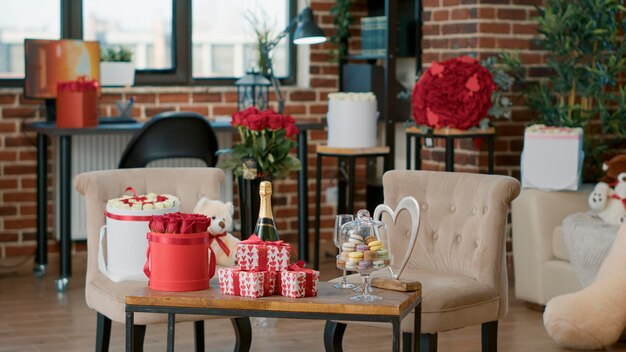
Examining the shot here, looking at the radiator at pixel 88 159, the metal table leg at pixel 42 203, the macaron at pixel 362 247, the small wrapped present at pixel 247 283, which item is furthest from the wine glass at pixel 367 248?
the radiator at pixel 88 159

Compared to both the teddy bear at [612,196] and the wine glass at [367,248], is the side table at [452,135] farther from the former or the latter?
the wine glass at [367,248]

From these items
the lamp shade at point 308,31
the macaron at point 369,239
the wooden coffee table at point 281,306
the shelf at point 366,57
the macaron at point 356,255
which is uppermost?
the lamp shade at point 308,31

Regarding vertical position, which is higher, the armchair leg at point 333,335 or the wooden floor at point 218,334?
the armchair leg at point 333,335

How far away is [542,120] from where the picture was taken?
217 inches

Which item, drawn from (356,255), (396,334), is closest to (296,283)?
(356,255)

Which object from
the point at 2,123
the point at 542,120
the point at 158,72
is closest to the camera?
the point at 542,120

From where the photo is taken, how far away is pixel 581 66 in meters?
5.59

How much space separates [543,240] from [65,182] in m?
2.23

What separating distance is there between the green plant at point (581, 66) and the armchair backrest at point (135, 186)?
83.2 inches

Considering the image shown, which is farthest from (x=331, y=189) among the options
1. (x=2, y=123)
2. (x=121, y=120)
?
(x=2, y=123)

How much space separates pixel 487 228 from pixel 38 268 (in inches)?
115

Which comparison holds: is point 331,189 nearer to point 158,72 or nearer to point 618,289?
point 158,72

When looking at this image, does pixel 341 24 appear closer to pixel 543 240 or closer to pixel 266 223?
pixel 543 240

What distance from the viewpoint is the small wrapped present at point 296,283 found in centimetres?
278
